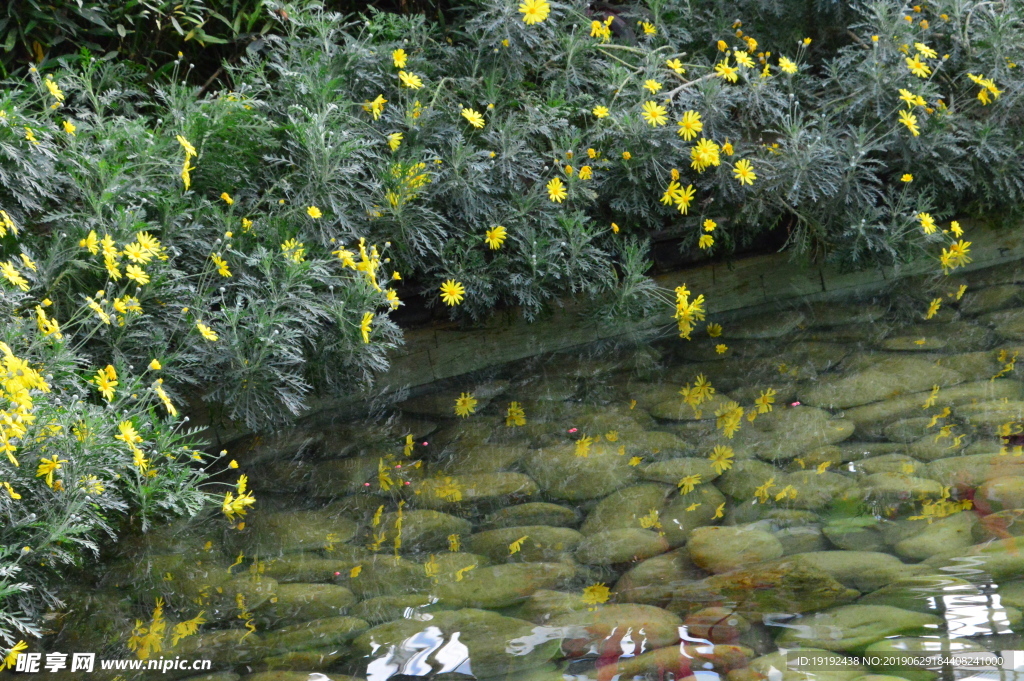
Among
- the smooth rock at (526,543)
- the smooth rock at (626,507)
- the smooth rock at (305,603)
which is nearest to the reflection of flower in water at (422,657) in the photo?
the smooth rock at (305,603)

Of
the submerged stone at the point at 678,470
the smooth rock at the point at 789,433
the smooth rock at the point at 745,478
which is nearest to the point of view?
the smooth rock at the point at 745,478

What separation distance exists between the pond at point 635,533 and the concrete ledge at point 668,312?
0.16 meters

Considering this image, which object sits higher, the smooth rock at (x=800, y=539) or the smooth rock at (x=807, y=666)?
the smooth rock at (x=800, y=539)

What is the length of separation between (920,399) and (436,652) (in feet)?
6.98

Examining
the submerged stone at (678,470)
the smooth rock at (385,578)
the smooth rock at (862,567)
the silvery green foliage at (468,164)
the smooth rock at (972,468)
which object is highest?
the silvery green foliage at (468,164)

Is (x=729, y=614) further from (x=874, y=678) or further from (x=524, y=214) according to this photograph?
(x=524, y=214)

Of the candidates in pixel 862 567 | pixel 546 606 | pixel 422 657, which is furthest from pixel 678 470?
pixel 422 657

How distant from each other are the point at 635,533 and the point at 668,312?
2.01 meters

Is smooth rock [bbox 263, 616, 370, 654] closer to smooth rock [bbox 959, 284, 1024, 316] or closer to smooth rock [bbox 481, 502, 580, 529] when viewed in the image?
smooth rock [bbox 481, 502, 580, 529]

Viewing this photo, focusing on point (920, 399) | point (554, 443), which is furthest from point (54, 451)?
point (920, 399)

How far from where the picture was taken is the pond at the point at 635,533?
6.76 ft

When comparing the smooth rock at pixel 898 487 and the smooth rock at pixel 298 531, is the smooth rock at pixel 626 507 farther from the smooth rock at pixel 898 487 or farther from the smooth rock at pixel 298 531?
the smooth rock at pixel 298 531

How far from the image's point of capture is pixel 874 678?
1874 mm

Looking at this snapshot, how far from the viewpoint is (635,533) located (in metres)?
2.62
